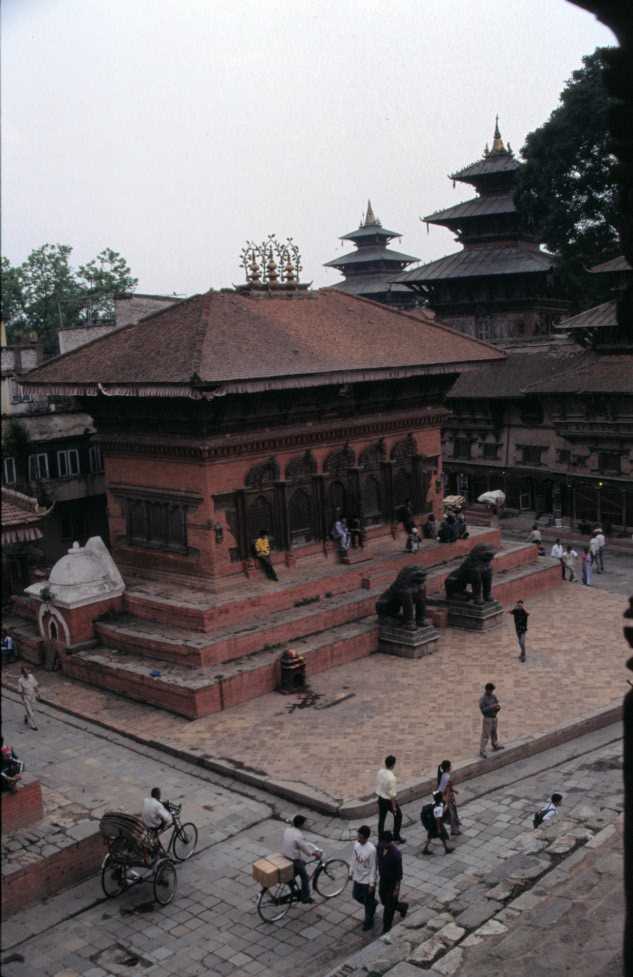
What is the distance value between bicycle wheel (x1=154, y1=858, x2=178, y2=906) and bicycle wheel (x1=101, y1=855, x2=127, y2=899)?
43cm

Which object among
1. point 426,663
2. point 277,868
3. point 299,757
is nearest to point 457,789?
point 299,757

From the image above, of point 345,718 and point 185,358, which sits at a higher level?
point 185,358

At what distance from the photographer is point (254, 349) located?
1939 centimetres

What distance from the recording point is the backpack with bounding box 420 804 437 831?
36.4 feet

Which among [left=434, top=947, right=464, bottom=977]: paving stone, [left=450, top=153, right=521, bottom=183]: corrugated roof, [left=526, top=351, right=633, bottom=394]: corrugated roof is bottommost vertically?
[left=434, top=947, right=464, bottom=977]: paving stone

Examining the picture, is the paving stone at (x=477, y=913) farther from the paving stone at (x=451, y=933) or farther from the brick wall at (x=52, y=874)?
the brick wall at (x=52, y=874)

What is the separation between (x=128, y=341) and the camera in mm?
21344

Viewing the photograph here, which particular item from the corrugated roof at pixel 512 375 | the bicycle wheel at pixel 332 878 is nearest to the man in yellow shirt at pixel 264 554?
the bicycle wheel at pixel 332 878

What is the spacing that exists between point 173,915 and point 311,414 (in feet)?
41.6

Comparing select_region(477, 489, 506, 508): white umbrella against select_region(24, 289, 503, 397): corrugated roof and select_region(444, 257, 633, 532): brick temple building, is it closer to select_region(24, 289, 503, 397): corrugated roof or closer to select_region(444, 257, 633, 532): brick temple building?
select_region(444, 257, 633, 532): brick temple building

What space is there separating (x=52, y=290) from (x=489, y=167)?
22.1m

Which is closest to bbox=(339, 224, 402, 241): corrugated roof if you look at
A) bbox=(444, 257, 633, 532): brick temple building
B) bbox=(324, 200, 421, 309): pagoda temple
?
bbox=(324, 200, 421, 309): pagoda temple

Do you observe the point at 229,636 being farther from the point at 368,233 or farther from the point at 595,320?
the point at 368,233

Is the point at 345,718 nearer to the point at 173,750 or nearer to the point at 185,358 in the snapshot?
the point at 173,750
